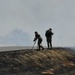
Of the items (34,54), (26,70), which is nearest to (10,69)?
(26,70)

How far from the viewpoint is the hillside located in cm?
3291

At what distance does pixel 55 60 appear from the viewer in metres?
41.7

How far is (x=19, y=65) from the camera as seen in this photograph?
34.9 metres

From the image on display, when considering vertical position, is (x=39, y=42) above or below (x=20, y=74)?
above

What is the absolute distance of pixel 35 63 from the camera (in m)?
37.1

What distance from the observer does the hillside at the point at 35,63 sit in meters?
32.9

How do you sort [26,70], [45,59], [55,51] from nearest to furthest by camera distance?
[26,70]
[45,59]
[55,51]

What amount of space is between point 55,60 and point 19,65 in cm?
795

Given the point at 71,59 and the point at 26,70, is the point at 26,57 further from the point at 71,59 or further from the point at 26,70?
the point at 71,59

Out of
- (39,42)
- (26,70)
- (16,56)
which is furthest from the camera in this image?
(39,42)

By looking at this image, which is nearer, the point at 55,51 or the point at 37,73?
the point at 37,73

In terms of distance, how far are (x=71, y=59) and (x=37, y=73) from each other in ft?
44.8

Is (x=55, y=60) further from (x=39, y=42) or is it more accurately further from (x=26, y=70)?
(x=26, y=70)

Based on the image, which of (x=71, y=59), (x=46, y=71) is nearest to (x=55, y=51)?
(x=71, y=59)
